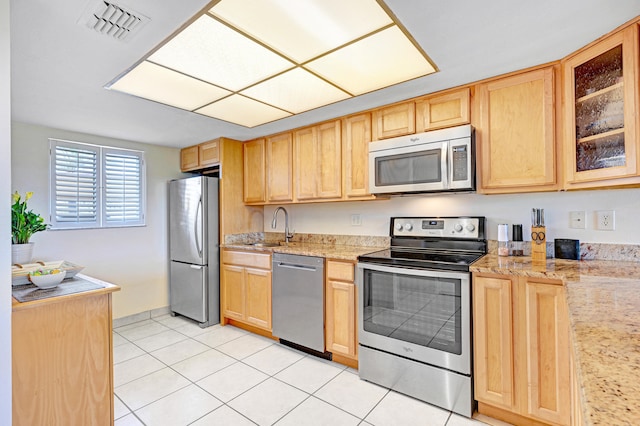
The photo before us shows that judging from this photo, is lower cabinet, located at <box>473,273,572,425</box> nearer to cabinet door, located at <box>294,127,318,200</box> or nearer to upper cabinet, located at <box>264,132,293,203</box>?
cabinet door, located at <box>294,127,318,200</box>

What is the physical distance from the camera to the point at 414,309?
6.77 feet

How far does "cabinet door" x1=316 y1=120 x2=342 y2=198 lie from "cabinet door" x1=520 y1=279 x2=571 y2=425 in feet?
5.55

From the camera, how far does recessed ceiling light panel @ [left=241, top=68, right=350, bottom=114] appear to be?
202cm

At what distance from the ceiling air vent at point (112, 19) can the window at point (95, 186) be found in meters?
2.28

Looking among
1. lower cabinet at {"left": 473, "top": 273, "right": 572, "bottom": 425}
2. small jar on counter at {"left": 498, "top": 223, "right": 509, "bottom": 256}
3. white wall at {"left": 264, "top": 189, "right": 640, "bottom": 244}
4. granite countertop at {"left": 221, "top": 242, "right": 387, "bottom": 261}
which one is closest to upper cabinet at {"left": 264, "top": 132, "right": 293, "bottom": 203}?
white wall at {"left": 264, "top": 189, "right": 640, "bottom": 244}

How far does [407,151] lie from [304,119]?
106 cm

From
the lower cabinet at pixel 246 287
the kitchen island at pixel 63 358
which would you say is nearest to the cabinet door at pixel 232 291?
the lower cabinet at pixel 246 287

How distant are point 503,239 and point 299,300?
1692 mm

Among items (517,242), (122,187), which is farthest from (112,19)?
(517,242)


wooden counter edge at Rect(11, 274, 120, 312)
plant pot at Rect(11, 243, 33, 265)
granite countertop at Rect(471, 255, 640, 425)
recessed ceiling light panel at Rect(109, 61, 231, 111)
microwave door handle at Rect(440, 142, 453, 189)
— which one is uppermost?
recessed ceiling light panel at Rect(109, 61, 231, 111)

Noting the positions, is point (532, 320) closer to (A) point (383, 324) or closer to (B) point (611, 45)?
(A) point (383, 324)

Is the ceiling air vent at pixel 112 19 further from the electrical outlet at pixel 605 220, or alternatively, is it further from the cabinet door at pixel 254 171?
the electrical outlet at pixel 605 220

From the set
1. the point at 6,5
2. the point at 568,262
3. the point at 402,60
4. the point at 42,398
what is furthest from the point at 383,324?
the point at 6,5

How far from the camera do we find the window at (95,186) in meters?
3.07
